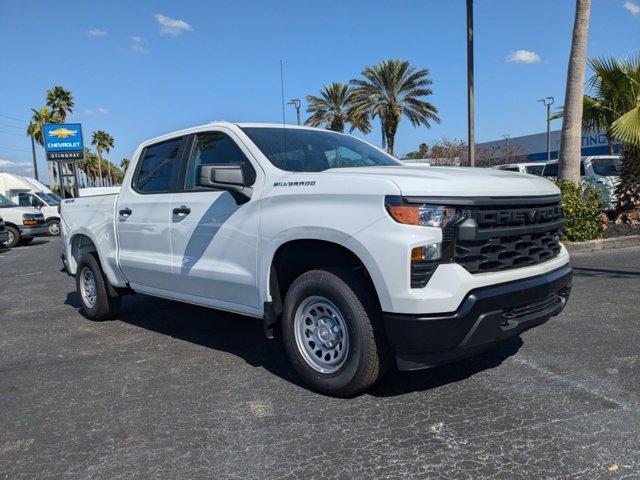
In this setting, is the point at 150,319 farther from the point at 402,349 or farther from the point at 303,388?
the point at 402,349

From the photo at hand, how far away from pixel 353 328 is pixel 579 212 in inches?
322

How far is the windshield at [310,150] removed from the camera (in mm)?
4191

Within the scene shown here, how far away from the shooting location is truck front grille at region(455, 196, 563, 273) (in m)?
3.16

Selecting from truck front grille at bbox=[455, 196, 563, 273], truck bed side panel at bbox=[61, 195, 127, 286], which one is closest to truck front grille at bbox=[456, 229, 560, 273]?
truck front grille at bbox=[455, 196, 563, 273]

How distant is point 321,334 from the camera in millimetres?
3672

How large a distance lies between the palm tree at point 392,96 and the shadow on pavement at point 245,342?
26.0 meters

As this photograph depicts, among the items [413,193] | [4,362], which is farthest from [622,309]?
[4,362]

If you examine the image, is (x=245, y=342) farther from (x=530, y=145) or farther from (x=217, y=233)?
(x=530, y=145)

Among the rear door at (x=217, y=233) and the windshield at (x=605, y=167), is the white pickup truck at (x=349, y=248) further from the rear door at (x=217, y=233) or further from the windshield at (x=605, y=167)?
the windshield at (x=605, y=167)

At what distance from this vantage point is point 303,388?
12.7ft

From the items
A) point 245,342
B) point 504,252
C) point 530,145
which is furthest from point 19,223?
point 530,145

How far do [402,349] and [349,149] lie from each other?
2092 mm

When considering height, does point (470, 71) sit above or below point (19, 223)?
above

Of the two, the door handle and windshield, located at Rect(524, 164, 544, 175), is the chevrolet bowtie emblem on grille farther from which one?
the door handle
